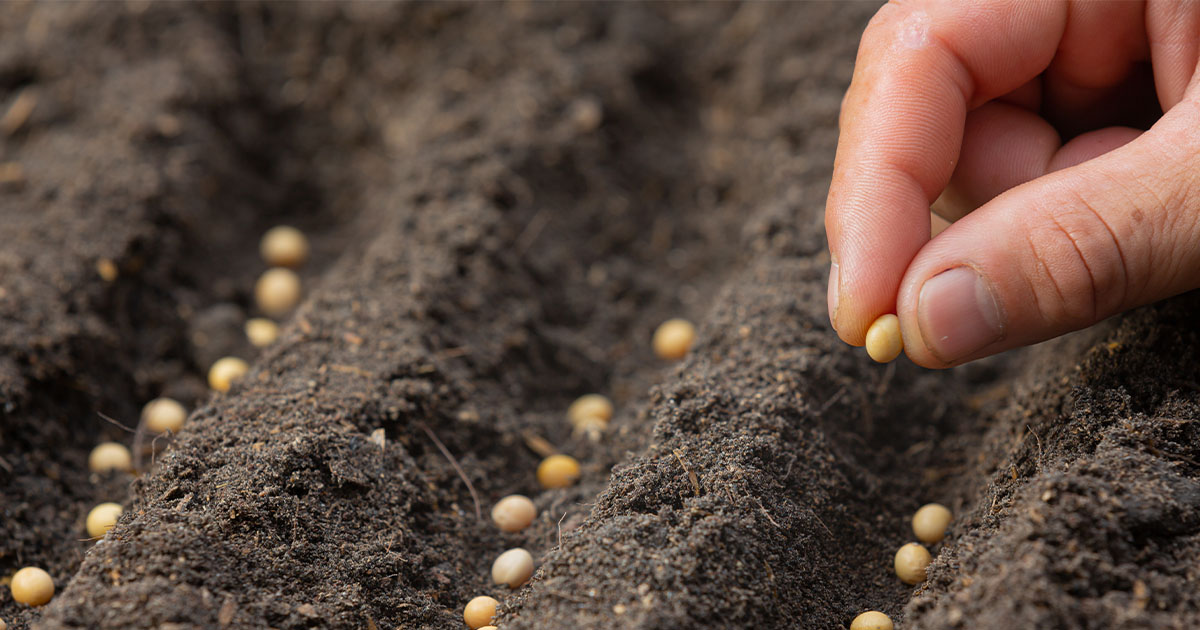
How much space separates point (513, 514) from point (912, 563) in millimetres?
772

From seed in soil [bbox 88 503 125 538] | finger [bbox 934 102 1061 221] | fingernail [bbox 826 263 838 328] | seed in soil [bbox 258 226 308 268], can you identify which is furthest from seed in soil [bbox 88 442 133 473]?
finger [bbox 934 102 1061 221]

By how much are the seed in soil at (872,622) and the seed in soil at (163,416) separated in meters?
1.55

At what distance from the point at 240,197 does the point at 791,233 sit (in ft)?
5.62

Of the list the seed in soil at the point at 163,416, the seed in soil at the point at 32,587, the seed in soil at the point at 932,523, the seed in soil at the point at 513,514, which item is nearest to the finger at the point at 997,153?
the seed in soil at the point at 932,523

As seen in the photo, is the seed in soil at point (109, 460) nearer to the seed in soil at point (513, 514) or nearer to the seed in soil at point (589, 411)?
the seed in soil at point (513, 514)

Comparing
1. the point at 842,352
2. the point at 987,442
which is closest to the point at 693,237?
the point at 842,352

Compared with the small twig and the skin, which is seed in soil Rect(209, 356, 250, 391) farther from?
the skin

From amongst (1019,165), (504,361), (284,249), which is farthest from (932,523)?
(284,249)

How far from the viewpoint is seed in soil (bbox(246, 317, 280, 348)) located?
7.93ft

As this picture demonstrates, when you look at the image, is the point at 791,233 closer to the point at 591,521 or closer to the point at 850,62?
the point at 850,62

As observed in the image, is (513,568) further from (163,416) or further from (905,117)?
(905,117)

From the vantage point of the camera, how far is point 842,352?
199 cm

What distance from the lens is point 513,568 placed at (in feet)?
5.68

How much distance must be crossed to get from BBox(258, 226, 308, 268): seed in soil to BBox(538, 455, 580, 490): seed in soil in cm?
119
